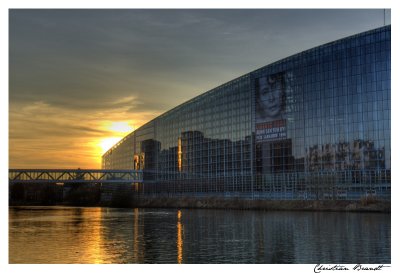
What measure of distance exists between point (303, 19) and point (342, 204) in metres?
40.4

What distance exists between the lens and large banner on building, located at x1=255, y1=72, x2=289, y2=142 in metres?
149

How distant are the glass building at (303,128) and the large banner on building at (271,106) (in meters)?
0.26

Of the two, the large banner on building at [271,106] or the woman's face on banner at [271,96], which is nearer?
the large banner on building at [271,106]

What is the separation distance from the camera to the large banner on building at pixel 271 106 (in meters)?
149

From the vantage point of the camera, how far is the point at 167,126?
200 m

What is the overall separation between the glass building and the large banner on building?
0.85ft

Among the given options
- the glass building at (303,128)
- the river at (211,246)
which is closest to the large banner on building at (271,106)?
the glass building at (303,128)

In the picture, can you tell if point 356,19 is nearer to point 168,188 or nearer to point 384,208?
point 384,208
